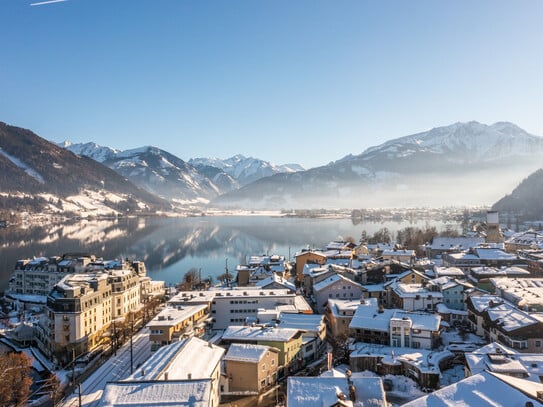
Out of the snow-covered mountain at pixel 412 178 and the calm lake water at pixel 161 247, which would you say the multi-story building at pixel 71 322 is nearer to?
the calm lake water at pixel 161 247

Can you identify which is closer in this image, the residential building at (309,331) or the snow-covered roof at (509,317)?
the snow-covered roof at (509,317)

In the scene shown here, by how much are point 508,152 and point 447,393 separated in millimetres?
198053

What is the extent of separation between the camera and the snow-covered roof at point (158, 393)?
18.1 feet

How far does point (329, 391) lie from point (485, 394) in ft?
6.35

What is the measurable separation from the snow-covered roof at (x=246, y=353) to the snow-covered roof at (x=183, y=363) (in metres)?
0.30

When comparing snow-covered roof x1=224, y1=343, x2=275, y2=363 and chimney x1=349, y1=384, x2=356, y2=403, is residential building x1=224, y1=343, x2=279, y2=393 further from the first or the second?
chimney x1=349, y1=384, x2=356, y2=403

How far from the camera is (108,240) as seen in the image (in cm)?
4372

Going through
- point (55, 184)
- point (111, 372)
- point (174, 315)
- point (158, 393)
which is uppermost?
point (55, 184)

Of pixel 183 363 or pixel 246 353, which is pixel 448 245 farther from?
pixel 183 363

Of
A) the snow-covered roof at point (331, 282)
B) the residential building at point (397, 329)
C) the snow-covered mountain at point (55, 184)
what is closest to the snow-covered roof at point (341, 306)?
the residential building at point (397, 329)

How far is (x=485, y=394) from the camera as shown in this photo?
16.9 ft

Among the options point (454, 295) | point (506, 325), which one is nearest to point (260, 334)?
point (506, 325)

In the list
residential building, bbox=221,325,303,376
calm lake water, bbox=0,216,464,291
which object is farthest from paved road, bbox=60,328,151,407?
calm lake water, bbox=0,216,464,291

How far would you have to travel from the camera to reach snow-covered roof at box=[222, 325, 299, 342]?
9.33 m
